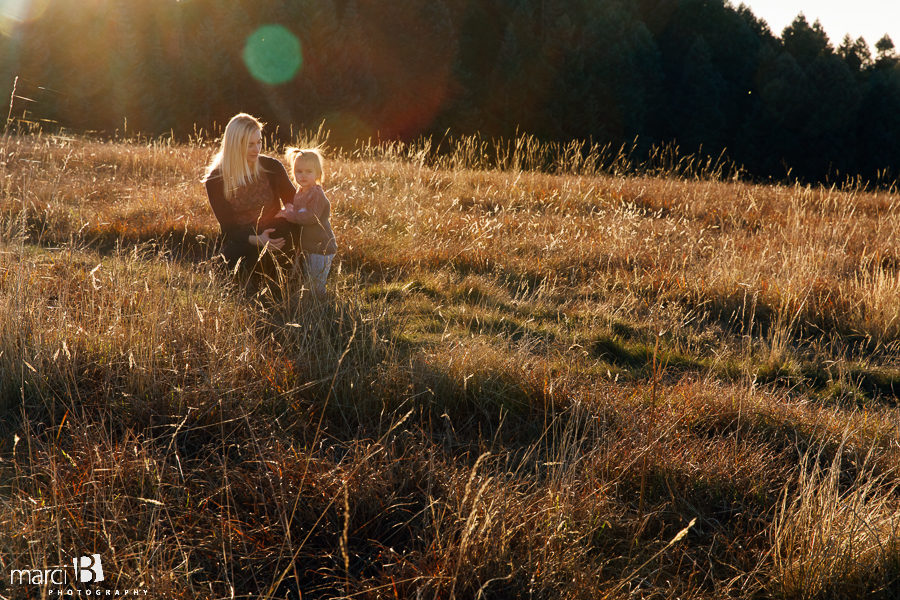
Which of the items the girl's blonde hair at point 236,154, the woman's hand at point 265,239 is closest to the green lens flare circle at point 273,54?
the girl's blonde hair at point 236,154

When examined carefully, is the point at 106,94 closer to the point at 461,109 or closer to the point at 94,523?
the point at 461,109

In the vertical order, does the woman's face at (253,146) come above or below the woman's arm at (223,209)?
above

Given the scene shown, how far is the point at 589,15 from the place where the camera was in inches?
929

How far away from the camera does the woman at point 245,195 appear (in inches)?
168

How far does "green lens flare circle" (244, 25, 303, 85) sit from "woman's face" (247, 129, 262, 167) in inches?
719

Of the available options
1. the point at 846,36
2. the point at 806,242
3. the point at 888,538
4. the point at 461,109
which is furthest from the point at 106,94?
the point at 846,36

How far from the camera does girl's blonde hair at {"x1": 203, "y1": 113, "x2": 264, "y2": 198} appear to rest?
13.9 ft

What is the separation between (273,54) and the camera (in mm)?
21656

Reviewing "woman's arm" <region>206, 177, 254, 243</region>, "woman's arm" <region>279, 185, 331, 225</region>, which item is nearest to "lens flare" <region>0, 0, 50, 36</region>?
"woman's arm" <region>206, 177, 254, 243</region>

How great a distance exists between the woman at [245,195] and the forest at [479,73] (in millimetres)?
14991

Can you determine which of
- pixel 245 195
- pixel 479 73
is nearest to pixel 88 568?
pixel 245 195

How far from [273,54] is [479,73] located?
697 cm

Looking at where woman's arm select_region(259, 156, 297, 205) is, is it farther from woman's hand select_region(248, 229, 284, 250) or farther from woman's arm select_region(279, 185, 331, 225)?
woman's hand select_region(248, 229, 284, 250)

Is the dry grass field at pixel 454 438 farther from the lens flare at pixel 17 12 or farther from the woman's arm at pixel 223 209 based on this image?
the lens flare at pixel 17 12
